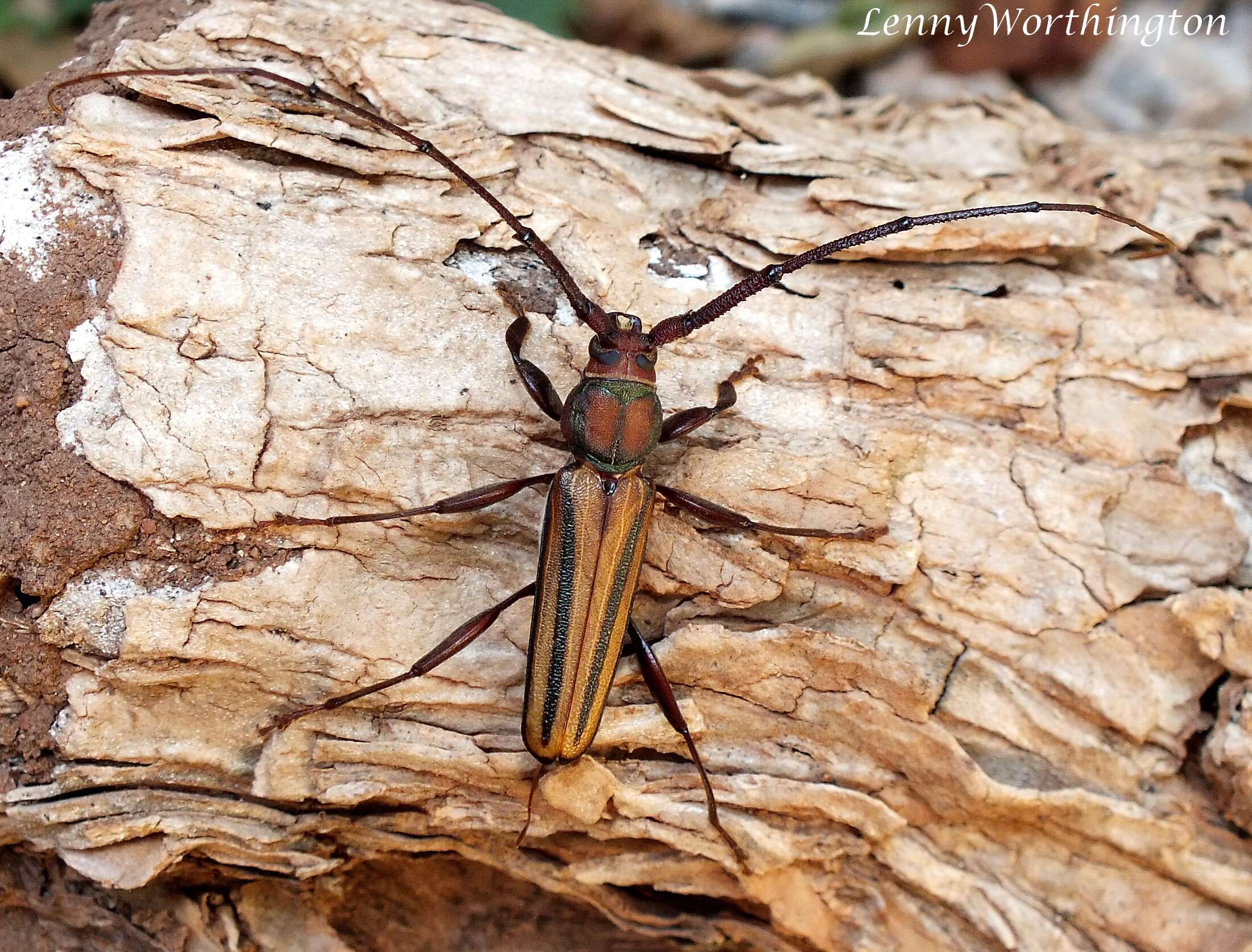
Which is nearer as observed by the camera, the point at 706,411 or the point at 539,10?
the point at 706,411

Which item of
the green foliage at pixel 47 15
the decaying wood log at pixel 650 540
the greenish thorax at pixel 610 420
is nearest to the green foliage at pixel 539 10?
the decaying wood log at pixel 650 540

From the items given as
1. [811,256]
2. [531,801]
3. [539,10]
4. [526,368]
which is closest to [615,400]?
[526,368]

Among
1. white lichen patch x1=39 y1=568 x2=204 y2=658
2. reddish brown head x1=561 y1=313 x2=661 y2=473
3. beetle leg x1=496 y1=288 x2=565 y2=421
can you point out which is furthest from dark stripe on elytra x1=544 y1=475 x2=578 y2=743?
white lichen patch x1=39 y1=568 x2=204 y2=658

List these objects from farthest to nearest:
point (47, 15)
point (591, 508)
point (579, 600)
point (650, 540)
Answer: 1. point (47, 15)
2. point (650, 540)
3. point (591, 508)
4. point (579, 600)

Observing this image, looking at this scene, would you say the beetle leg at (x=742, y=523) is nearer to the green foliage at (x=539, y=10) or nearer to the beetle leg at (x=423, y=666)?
the beetle leg at (x=423, y=666)

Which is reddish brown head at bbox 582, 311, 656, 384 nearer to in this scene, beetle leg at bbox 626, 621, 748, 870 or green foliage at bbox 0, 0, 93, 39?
beetle leg at bbox 626, 621, 748, 870

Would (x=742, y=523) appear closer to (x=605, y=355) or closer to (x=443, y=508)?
(x=605, y=355)
